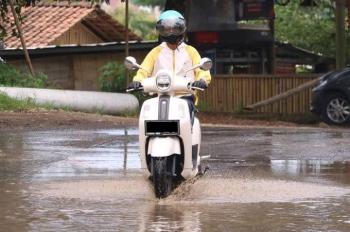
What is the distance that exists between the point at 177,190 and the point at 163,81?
3.30 ft

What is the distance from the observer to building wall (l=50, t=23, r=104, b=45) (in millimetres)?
32184

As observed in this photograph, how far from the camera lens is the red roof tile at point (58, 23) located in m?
30.9

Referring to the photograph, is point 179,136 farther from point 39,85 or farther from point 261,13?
point 261,13

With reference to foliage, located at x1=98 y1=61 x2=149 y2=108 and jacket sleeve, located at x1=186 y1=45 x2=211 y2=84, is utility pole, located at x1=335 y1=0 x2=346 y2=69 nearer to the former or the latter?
foliage, located at x1=98 y1=61 x2=149 y2=108

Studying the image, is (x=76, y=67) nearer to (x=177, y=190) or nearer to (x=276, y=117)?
(x=276, y=117)

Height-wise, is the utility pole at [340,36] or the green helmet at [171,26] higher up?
the utility pole at [340,36]

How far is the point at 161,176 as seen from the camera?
8.10 metres

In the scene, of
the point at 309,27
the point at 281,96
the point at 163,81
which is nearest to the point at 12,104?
the point at 281,96

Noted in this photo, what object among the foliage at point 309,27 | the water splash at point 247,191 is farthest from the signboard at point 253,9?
the water splash at point 247,191

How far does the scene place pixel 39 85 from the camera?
2075 cm

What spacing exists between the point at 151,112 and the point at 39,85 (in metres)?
12.8

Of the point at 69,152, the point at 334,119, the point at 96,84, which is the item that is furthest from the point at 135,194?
the point at 96,84

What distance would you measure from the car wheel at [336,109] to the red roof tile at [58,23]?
471 inches

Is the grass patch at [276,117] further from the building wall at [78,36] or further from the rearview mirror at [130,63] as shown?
the rearview mirror at [130,63]
